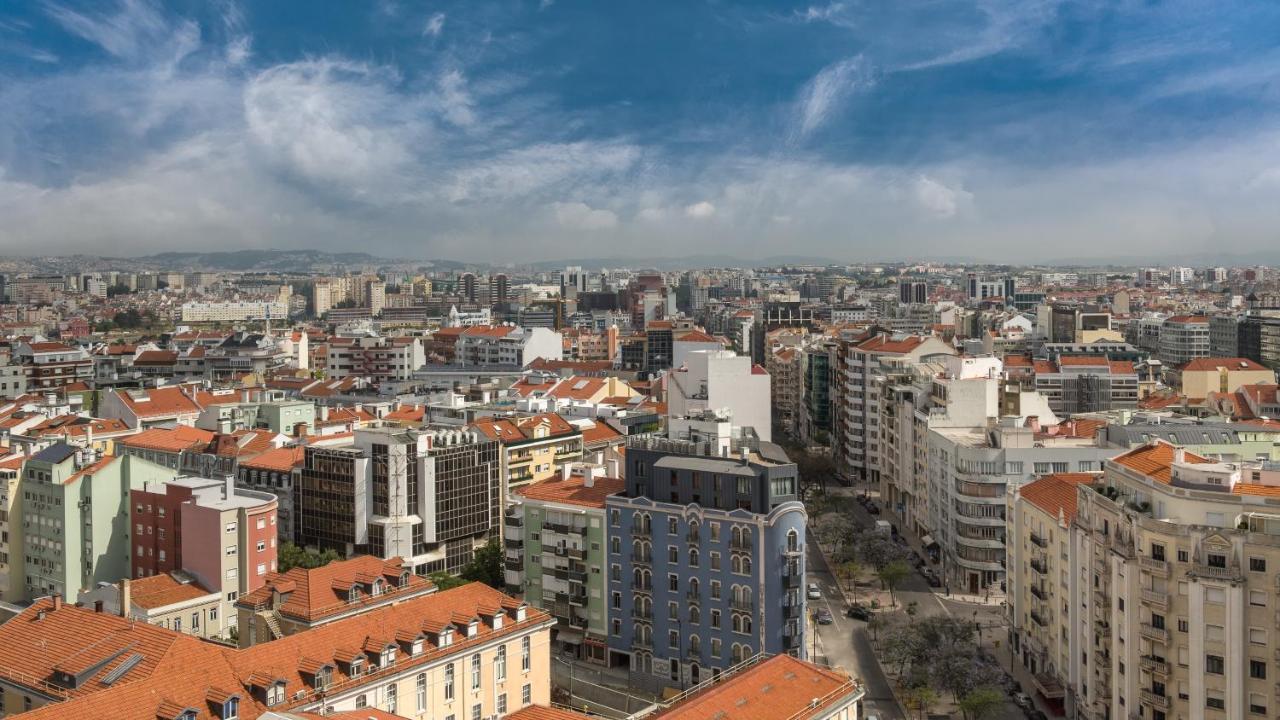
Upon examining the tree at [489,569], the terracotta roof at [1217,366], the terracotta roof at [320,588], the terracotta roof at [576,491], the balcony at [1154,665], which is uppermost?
the terracotta roof at [1217,366]

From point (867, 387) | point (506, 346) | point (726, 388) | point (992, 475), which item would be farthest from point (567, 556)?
point (506, 346)

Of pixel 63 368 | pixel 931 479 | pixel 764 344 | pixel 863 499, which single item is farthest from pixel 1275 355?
pixel 63 368

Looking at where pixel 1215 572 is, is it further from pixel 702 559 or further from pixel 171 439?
pixel 171 439

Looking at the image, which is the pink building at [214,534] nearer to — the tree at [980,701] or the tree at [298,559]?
the tree at [298,559]

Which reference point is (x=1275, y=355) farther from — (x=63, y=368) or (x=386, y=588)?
(x=63, y=368)

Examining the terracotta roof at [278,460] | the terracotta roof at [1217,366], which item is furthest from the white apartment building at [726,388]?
the terracotta roof at [1217,366]

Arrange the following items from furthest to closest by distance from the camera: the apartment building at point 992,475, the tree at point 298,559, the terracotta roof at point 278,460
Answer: the terracotta roof at point 278,460
the apartment building at point 992,475
the tree at point 298,559
